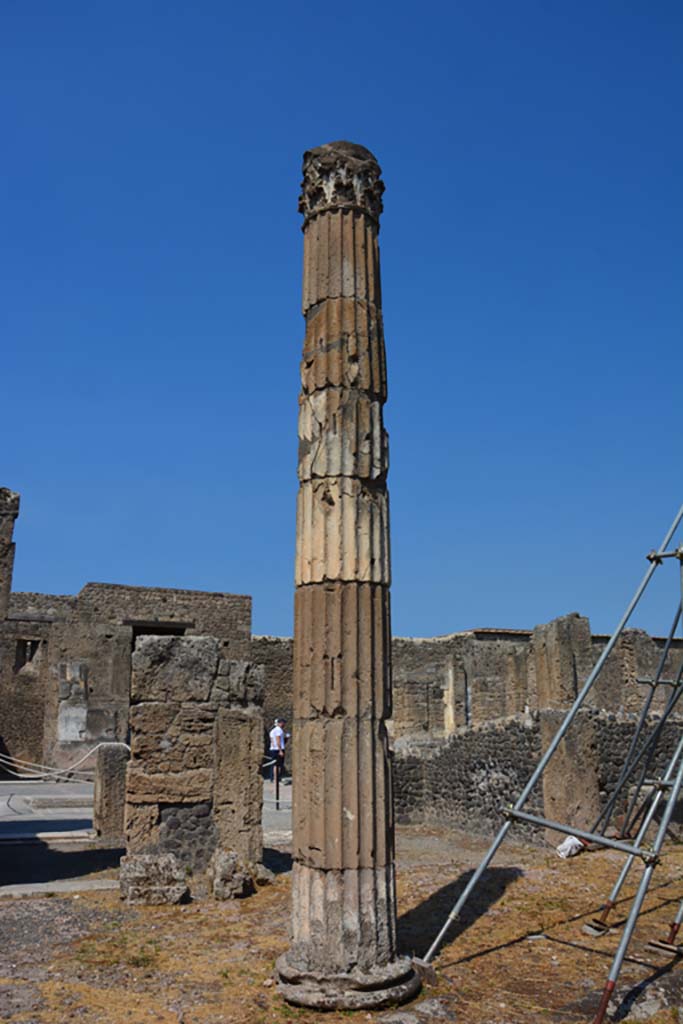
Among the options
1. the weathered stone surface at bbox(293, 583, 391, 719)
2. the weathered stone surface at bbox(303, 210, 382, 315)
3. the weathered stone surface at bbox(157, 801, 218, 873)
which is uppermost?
the weathered stone surface at bbox(303, 210, 382, 315)

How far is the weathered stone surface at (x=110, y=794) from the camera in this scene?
1190 centimetres

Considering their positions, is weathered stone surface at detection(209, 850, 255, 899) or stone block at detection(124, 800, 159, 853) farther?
stone block at detection(124, 800, 159, 853)

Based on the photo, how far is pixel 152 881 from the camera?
8148 millimetres

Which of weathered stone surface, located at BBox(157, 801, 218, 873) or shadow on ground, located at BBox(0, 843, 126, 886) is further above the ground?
weathered stone surface, located at BBox(157, 801, 218, 873)

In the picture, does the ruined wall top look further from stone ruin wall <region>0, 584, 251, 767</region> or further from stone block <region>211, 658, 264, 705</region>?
stone ruin wall <region>0, 584, 251, 767</region>

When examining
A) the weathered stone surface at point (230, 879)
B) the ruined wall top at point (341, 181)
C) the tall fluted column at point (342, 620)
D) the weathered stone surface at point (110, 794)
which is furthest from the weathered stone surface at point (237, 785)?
the ruined wall top at point (341, 181)

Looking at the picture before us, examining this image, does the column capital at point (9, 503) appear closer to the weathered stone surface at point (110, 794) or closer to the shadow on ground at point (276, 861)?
the weathered stone surface at point (110, 794)

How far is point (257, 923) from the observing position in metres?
7.25

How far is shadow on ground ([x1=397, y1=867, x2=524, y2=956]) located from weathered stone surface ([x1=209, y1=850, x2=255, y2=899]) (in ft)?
6.10

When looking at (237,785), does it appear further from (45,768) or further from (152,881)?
(45,768)

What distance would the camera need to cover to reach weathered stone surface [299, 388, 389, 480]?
610 cm

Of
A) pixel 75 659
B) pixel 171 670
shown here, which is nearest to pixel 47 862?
pixel 171 670

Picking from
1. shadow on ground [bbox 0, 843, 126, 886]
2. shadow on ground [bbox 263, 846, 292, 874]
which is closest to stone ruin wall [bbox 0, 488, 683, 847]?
shadow on ground [bbox 263, 846, 292, 874]

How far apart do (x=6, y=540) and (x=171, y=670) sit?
239 cm
